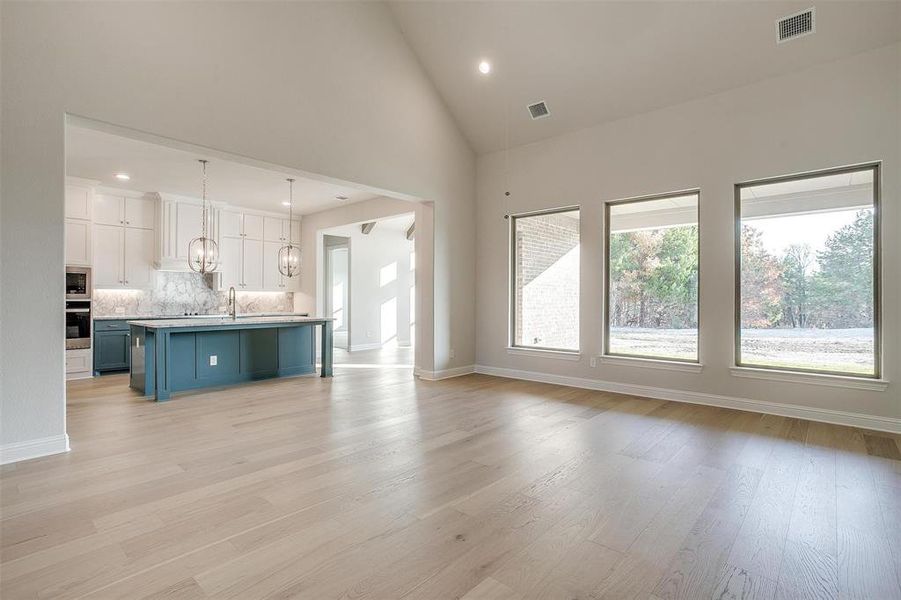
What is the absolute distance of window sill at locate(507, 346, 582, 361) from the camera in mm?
5852

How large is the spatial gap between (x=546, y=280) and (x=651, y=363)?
176 centimetres

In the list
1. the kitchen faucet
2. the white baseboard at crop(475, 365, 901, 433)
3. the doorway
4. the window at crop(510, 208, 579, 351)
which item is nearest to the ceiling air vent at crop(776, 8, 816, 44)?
the window at crop(510, 208, 579, 351)

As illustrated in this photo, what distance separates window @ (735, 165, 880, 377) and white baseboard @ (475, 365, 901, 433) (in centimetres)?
38

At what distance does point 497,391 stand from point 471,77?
3968mm

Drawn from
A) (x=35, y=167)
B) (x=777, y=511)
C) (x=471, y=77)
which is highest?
(x=471, y=77)

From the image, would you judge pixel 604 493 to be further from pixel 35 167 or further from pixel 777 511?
pixel 35 167

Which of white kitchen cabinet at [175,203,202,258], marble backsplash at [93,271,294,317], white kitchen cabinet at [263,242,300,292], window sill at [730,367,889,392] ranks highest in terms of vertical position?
white kitchen cabinet at [175,203,202,258]

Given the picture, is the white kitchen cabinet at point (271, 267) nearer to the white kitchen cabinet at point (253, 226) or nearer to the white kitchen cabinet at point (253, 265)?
the white kitchen cabinet at point (253, 265)

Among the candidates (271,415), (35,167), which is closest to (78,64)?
(35,167)

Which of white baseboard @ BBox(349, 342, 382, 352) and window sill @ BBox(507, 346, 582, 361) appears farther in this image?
white baseboard @ BBox(349, 342, 382, 352)

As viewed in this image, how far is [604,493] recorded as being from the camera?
2.59 meters

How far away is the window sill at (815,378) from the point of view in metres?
3.95

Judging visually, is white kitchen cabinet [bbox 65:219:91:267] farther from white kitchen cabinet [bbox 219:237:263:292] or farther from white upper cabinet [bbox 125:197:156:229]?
white kitchen cabinet [bbox 219:237:263:292]

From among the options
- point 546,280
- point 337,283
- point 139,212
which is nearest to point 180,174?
point 139,212
